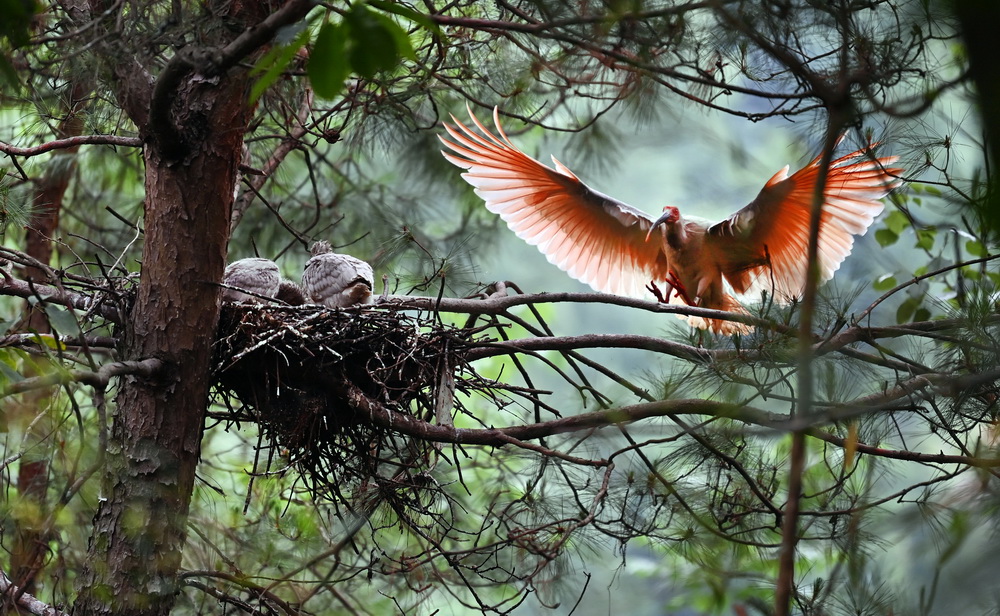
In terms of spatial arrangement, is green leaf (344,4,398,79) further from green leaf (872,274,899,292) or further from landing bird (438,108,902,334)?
green leaf (872,274,899,292)

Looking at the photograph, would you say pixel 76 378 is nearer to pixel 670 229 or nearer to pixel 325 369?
pixel 325 369

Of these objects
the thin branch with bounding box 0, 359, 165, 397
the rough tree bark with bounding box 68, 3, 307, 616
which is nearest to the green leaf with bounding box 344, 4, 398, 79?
the thin branch with bounding box 0, 359, 165, 397

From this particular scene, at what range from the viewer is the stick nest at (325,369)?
268cm

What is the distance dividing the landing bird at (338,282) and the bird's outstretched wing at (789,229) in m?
1.80

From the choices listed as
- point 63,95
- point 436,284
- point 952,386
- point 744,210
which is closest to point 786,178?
point 744,210

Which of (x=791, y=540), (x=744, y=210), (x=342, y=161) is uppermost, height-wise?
(x=342, y=161)

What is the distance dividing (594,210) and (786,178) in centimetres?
130

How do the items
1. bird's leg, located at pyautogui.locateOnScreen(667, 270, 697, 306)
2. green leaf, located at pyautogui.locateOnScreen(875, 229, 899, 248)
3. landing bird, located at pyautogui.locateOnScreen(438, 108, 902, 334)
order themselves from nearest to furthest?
1. green leaf, located at pyautogui.locateOnScreen(875, 229, 899, 248)
2. landing bird, located at pyautogui.locateOnScreen(438, 108, 902, 334)
3. bird's leg, located at pyautogui.locateOnScreen(667, 270, 697, 306)

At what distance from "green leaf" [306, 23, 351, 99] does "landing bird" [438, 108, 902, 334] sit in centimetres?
274

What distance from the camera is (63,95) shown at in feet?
10.1

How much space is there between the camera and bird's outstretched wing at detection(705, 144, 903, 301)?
4.04m

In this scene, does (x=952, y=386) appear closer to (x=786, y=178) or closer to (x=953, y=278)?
(x=786, y=178)

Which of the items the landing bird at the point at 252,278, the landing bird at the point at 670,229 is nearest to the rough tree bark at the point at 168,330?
the landing bird at the point at 252,278

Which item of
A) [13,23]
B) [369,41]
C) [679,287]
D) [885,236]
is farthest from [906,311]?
[13,23]
